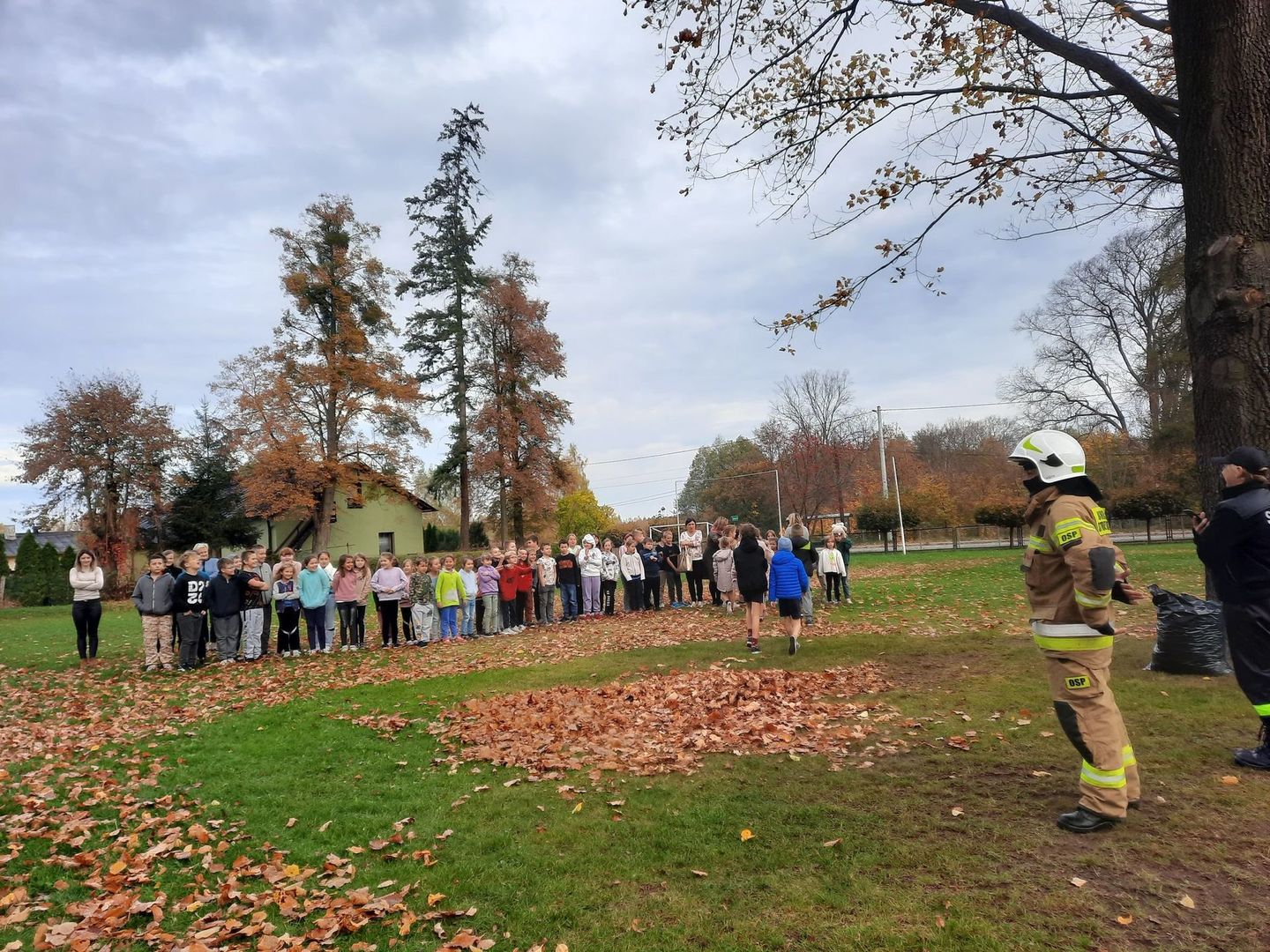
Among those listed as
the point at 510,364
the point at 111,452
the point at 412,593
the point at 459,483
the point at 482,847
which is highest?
the point at 510,364

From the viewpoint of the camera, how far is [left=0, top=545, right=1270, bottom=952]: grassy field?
3.51 meters

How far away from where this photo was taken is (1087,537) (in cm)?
416

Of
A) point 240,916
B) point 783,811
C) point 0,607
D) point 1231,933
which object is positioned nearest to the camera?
point 1231,933

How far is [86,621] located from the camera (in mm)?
13609

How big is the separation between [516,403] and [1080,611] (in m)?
34.6

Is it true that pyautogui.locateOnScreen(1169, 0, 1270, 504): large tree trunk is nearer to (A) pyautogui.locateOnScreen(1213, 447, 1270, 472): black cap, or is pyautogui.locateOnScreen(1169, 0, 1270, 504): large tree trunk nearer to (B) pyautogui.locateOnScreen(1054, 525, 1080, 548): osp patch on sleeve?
(A) pyautogui.locateOnScreen(1213, 447, 1270, 472): black cap

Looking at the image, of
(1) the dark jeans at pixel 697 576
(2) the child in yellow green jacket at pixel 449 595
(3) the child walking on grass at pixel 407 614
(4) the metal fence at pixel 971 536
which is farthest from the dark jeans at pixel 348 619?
(4) the metal fence at pixel 971 536

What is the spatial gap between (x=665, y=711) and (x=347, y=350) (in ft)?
109

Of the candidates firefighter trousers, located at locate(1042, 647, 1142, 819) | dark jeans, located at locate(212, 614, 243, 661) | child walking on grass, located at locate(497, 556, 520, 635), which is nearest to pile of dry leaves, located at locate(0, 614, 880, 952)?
firefighter trousers, located at locate(1042, 647, 1142, 819)

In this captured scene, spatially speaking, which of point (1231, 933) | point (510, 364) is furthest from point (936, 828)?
point (510, 364)

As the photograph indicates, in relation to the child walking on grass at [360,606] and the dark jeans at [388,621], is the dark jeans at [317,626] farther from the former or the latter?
the dark jeans at [388,621]

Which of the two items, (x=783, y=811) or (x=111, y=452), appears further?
(x=111, y=452)

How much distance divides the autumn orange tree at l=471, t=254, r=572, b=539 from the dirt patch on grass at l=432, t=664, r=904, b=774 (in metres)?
28.3

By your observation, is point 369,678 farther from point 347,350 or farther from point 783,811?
point 347,350
